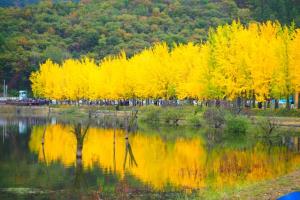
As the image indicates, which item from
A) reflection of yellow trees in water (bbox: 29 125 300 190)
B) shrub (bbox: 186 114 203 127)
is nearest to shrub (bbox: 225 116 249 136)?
reflection of yellow trees in water (bbox: 29 125 300 190)

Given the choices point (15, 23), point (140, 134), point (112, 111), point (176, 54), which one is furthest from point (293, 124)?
point (15, 23)

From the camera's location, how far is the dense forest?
114 meters

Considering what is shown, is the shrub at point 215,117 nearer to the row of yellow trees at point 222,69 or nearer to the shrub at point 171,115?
the row of yellow trees at point 222,69

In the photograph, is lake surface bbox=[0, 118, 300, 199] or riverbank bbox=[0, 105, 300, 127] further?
riverbank bbox=[0, 105, 300, 127]

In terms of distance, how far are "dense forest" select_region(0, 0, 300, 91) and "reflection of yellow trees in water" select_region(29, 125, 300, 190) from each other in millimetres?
69678

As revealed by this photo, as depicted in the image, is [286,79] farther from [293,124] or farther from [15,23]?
[15,23]

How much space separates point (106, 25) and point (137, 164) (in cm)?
12135

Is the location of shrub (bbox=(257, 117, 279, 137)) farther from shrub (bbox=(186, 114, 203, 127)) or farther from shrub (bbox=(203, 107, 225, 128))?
shrub (bbox=(186, 114, 203, 127))

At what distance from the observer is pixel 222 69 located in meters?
53.6

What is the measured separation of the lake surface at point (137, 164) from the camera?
75.6 ft

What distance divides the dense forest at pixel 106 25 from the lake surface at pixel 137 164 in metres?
68.2

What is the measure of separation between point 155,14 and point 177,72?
98.6m

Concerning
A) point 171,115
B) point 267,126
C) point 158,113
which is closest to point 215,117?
point 267,126

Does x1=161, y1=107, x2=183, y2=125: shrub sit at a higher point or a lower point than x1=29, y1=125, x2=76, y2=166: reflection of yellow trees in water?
higher
